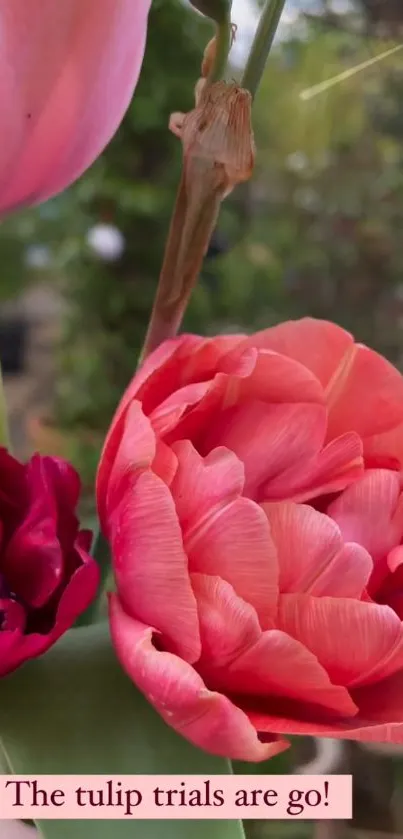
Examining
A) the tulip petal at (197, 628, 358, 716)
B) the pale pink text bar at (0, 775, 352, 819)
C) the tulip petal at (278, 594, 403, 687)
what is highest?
the tulip petal at (278, 594, 403, 687)

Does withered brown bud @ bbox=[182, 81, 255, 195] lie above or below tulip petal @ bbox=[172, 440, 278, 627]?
above

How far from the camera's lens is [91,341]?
0.98ft

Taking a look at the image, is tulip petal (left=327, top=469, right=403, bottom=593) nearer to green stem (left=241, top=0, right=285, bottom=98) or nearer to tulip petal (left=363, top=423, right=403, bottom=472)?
tulip petal (left=363, top=423, right=403, bottom=472)

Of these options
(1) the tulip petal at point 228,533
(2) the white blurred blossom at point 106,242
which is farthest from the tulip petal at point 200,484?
(2) the white blurred blossom at point 106,242

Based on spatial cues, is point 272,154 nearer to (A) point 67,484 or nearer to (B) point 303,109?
(B) point 303,109

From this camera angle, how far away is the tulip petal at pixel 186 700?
20 centimetres

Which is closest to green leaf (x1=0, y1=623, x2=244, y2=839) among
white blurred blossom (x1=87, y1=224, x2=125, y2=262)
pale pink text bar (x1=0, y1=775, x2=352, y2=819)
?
pale pink text bar (x1=0, y1=775, x2=352, y2=819)

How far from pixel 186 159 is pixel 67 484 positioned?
10 centimetres

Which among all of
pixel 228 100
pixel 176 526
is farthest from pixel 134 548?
pixel 228 100

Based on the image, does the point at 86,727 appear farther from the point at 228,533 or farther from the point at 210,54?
the point at 210,54

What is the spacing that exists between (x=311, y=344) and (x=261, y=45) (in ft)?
0.29

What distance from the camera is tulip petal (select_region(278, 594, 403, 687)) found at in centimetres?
21

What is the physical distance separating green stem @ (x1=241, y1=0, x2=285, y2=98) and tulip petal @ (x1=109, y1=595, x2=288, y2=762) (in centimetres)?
16

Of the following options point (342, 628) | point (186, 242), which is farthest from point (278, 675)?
point (186, 242)
